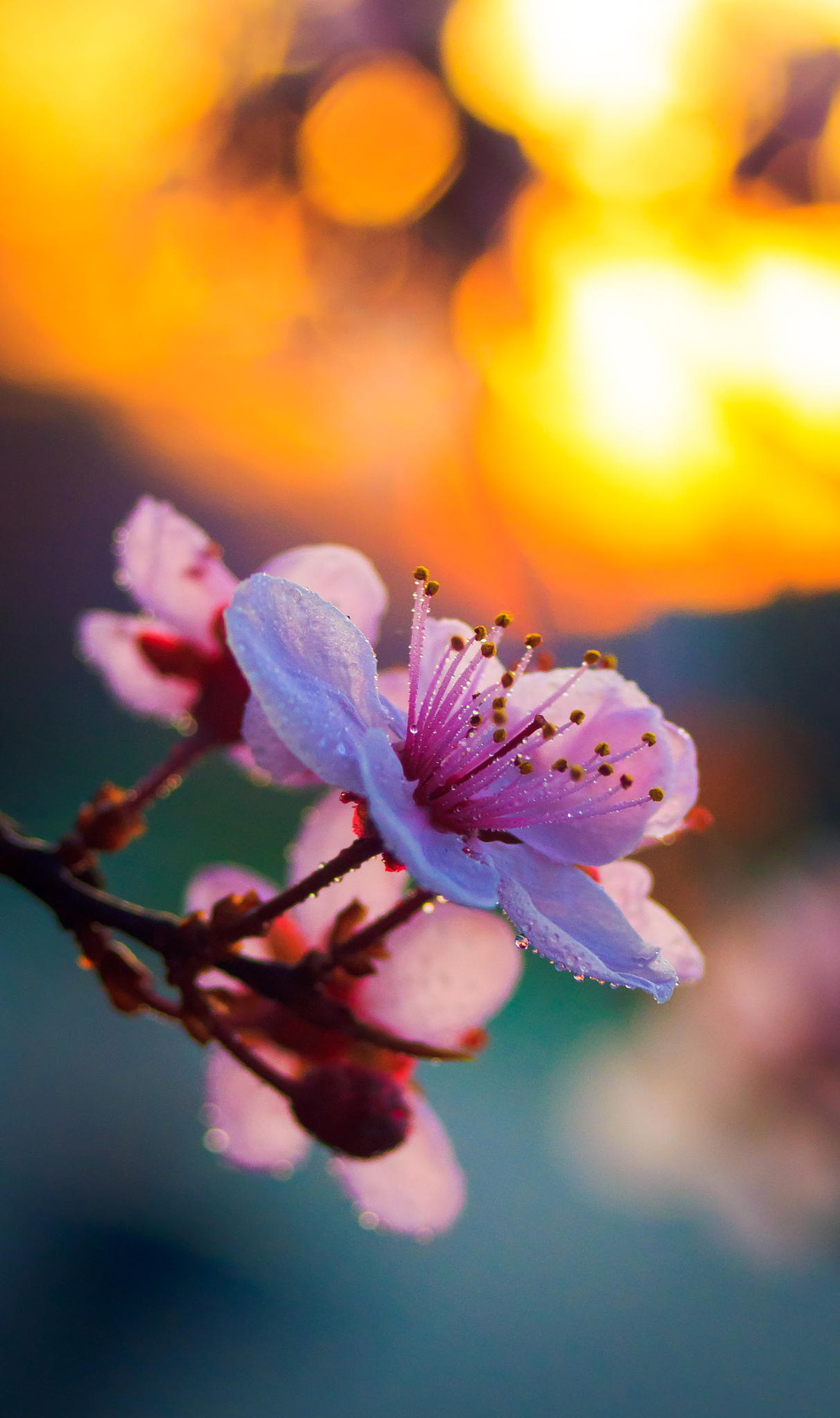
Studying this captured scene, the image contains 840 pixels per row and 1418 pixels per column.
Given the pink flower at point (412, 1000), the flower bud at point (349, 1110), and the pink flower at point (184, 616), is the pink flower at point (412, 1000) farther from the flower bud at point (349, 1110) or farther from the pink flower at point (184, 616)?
the pink flower at point (184, 616)

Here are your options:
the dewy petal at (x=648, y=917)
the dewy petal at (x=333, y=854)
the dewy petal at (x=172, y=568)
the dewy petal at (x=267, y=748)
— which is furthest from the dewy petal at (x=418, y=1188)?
the dewy petal at (x=172, y=568)

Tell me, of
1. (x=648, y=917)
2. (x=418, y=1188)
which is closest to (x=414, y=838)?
(x=648, y=917)

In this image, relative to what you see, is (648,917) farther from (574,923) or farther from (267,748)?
(267,748)

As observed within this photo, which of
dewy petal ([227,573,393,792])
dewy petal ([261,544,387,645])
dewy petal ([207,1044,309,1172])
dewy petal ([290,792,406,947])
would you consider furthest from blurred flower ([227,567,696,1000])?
dewy petal ([207,1044,309,1172])

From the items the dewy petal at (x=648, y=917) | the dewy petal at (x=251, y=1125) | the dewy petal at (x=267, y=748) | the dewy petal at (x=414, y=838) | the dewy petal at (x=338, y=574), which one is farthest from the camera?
the dewy petal at (x=251, y=1125)

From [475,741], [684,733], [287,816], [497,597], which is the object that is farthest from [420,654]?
[287,816]

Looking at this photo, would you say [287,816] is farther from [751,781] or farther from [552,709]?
[552,709]
